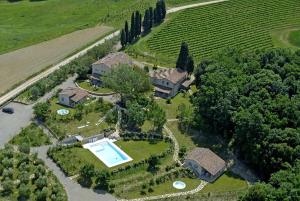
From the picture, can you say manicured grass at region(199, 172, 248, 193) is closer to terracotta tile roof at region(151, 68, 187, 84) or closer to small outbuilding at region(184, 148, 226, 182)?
small outbuilding at region(184, 148, 226, 182)

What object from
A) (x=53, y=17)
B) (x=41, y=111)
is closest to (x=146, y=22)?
(x=53, y=17)

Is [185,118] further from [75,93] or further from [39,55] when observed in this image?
[39,55]

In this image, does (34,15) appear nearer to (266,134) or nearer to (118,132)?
(118,132)

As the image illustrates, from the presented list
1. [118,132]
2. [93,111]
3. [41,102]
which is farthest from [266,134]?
[41,102]

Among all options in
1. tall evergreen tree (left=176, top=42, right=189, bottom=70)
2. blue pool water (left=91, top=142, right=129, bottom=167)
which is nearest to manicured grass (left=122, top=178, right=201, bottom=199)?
blue pool water (left=91, top=142, right=129, bottom=167)


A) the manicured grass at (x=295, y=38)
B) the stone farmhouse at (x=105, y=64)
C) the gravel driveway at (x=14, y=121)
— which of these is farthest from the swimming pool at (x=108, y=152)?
the manicured grass at (x=295, y=38)

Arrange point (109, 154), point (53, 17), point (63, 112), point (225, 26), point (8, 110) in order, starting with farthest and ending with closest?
1. point (53, 17)
2. point (225, 26)
3. point (63, 112)
4. point (8, 110)
5. point (109, 154)
